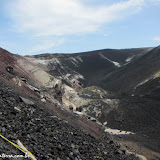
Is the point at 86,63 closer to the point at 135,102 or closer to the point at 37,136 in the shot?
the point at 135,102

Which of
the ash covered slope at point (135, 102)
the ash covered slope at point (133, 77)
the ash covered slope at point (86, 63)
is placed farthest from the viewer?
the ash covered slope at point (86, 63)

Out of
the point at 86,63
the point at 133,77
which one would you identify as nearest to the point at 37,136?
the point at 133,77

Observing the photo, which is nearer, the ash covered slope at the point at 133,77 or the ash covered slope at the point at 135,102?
the ash covered slope at the point at 135,102

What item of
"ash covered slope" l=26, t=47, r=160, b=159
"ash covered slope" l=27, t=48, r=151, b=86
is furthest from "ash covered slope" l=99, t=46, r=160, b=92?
"ash covered slope" l=27, t=48, r=151, b=86

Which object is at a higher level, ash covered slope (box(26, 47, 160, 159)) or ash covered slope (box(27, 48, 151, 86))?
ash covered slope (box(27, 48, 151, 86))

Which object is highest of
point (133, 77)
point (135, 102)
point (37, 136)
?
point (133, 77)

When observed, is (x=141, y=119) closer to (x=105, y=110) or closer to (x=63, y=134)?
(x=105, y=110)

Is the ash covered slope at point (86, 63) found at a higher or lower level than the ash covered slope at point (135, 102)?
higher

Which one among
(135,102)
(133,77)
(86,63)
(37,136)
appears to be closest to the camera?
(37,136)

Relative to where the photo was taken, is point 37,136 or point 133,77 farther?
point 133,77

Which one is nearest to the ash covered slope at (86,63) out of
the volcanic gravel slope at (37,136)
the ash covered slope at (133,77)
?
the ash covered slope at (133,77)

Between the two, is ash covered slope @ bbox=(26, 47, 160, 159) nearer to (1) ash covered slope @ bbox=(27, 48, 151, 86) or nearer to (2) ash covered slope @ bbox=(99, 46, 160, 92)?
(2) ash covered slope @ bbox=(99, 46, 160, 92)

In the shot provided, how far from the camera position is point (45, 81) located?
27547mm

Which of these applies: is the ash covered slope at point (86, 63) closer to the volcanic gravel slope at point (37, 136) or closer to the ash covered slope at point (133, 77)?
the ash covered slope at point (133, 77)
